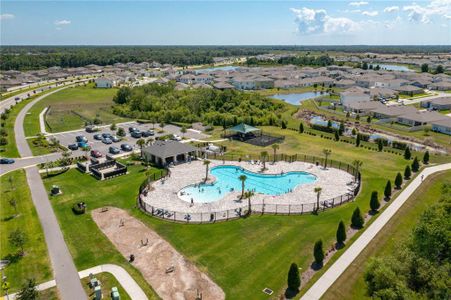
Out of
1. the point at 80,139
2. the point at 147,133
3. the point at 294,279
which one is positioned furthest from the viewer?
the point at 147,133

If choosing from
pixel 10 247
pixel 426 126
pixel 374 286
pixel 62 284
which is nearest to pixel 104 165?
pixel 10 247

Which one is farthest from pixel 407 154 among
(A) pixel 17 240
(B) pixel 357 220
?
(A) pixel 17 240

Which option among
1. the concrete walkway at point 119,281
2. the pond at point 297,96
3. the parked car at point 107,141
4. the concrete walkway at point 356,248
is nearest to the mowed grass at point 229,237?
the concrete walkway at point 119,281

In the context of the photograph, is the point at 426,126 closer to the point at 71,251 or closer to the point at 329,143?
the point at 329,143

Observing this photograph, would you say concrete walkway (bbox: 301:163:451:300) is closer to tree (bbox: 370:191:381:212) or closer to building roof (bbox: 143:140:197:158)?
tree (bbox: 370:191:381:212)

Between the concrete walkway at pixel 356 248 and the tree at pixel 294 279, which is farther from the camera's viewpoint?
the concrete walkway at pixel 356 248

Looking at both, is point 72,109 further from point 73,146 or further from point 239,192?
point 239,192

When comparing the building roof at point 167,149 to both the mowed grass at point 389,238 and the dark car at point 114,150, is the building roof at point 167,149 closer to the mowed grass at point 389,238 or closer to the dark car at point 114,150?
the dark car at point 114,150

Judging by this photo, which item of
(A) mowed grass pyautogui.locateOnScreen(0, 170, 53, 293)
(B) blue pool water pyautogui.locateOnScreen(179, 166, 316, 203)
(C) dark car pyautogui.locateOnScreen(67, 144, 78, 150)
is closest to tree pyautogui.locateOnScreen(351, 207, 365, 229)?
(B) blue pool water pyautogui.locateOnScreen(179, 166, 316, 203)
